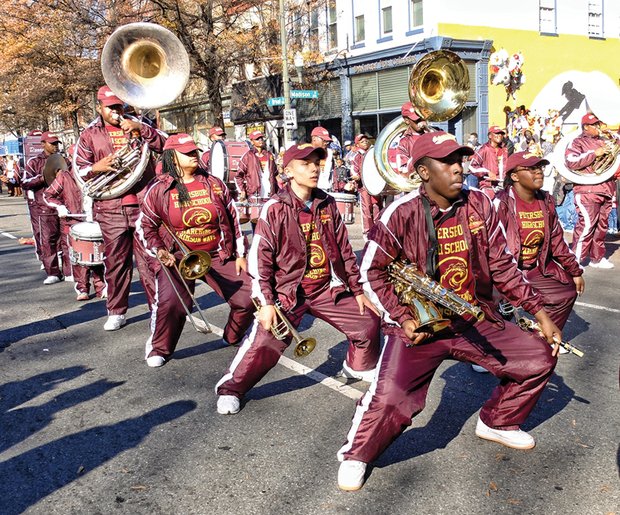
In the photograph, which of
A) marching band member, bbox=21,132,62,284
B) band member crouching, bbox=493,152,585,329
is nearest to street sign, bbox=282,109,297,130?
marching band member, bbox=21,132,62,284

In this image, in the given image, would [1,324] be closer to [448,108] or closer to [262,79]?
[448,108]

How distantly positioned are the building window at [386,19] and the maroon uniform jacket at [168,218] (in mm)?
19163

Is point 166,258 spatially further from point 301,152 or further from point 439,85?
point 439,85

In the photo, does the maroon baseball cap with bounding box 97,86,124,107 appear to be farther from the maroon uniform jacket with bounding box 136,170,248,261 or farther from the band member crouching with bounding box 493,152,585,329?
the band member crouching with bounding box 493,152,585,329

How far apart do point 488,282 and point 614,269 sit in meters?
6.24

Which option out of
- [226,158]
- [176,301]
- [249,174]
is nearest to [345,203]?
[249,174]

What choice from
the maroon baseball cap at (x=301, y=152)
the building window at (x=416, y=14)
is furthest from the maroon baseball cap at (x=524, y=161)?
the building window at (x=416, y=14)

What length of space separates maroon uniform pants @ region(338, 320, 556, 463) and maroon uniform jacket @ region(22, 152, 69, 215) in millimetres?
7239

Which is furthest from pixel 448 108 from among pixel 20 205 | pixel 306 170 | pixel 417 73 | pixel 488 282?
pixel 20 205

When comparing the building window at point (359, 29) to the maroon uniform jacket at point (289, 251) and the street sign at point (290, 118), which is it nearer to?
the street sign at point (290, 118)

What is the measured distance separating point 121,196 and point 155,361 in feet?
6.16

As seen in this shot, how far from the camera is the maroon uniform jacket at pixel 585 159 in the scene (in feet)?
30.2

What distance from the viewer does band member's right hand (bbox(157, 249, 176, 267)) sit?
556cm

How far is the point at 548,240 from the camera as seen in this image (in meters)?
5.22
